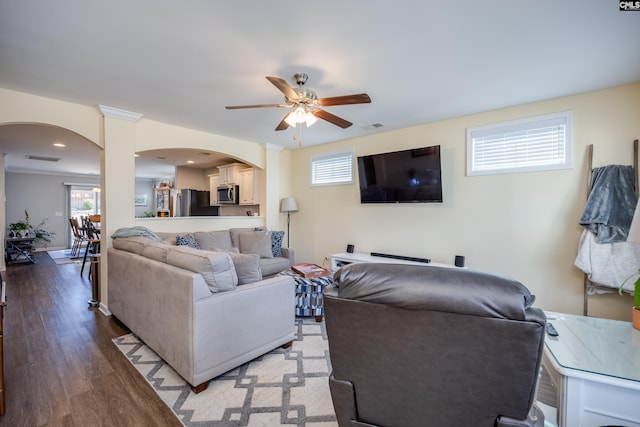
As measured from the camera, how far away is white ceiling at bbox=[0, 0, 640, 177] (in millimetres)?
1710

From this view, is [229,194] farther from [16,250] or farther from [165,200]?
[16,250]

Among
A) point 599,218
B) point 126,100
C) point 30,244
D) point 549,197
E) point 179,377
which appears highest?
point 126,100

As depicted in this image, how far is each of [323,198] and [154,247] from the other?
3.03 m

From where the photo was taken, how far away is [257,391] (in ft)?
6.47

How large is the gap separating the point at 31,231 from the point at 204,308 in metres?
8.87

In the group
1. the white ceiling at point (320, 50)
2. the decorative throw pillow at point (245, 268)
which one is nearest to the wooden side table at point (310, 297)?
the decorative throw pillow at point (245, 268)

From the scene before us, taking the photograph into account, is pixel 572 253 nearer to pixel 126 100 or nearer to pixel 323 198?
pixel 323 198

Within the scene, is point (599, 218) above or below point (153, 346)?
above

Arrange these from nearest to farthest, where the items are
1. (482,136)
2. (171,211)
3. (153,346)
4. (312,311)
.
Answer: (153,346) → (312,311) → (482,136) → (171,211)

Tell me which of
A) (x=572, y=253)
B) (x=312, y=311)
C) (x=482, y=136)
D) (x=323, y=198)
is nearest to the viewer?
(x=572, y=253)

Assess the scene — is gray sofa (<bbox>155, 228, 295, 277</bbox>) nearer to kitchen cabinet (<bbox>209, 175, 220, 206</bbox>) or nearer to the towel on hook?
kitchen cabinet (<bbox>209, 175, 220, 206</bbox>)

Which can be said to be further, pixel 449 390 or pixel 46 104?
pixel 46 104

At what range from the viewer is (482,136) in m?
3.47

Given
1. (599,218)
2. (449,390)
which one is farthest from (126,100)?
(599,218)
